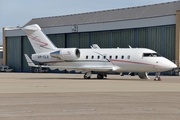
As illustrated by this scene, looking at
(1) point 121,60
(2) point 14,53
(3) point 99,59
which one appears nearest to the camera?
(1) point 121,60

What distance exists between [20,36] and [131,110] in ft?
238

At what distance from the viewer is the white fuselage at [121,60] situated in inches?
1446

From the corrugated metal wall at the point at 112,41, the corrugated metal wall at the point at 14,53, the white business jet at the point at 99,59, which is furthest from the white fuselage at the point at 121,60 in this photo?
the corrugated metal wall at the point at 14,53

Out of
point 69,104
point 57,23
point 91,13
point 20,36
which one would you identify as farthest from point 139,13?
point 69,104

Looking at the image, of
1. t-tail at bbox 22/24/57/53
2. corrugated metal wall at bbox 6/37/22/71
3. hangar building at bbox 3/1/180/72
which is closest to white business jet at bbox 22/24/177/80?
t-tail at bbox 22/24/57/53

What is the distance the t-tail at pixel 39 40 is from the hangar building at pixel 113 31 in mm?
22423

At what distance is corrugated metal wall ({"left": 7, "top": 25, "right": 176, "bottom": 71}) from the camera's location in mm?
60047

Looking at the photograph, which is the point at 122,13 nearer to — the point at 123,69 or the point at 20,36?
the point at 20,36

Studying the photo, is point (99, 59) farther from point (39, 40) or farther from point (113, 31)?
Result: point (113, 31)

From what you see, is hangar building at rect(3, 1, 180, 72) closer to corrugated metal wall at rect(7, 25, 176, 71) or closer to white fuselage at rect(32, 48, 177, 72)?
corrugated metal wall at rect(7, 25, 176, 71)

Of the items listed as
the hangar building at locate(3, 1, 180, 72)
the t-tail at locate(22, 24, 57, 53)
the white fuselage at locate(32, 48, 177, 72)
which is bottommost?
the white fuselage at locate(32, 48, 177, 72)

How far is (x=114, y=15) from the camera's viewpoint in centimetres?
7269

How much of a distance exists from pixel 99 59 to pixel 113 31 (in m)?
28.1

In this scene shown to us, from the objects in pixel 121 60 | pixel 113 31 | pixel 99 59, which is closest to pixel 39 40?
pixel 99 59
